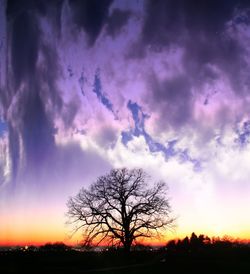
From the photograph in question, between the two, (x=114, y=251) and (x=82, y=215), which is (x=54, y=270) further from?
(x=114, y=251)

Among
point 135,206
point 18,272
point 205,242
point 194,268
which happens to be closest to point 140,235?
point 135,206

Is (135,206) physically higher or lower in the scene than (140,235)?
higher

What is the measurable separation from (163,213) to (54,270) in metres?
18.8

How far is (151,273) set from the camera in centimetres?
2864

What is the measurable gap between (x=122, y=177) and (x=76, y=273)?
18.8 metres

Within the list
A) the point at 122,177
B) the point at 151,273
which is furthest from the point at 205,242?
the point at 151,273

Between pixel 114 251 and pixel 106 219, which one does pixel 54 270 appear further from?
pixel 114 251

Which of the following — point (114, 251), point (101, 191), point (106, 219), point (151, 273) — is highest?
point (101, 191)

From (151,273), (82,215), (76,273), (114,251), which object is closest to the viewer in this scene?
(151,273)

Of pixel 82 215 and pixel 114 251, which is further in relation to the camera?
pixel 114 251

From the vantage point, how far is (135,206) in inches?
1853

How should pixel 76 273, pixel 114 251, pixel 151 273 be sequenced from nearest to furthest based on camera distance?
pixel 151 273 → pixel 76 273 → pixel 114 251

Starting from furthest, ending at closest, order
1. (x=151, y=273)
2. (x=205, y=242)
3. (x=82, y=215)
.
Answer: (x=205, y=242) < (x=82, y=215) < (x=151, y=273)

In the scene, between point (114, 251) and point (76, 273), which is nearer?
point (76, 273)
